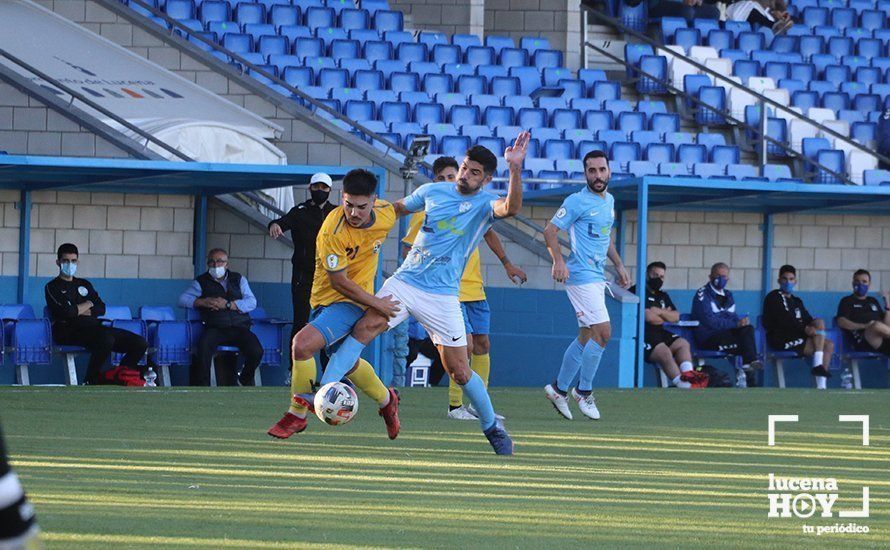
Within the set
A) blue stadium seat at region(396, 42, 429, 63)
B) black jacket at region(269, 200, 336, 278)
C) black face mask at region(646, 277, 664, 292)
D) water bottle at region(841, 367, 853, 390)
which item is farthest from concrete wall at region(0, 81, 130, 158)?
water bottle at region(841, 367, 853, 390)

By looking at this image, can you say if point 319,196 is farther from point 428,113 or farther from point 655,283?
point 428,113

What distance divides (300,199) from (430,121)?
272 cm

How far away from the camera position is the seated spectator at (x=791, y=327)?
1928cm

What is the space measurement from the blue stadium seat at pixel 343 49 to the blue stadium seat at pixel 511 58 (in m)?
2.49

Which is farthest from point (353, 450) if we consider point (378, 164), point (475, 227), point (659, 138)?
point (659, 138)

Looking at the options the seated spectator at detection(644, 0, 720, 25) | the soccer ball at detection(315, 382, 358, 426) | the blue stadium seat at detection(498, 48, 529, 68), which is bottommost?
the soccer ball at detection(315, 382, 358, 426)

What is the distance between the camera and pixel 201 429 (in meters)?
10.5

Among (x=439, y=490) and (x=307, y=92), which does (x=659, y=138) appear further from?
(x=439, y=490)

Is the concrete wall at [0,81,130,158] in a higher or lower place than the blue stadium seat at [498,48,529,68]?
lower

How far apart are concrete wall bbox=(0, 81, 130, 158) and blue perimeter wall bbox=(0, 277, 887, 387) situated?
4.82 feet

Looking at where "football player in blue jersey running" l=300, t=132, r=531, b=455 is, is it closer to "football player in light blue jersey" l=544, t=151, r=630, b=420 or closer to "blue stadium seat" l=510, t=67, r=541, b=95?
"football player in light blue jersey" l=544, t=151, r=630, b=420

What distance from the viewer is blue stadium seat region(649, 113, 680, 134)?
2277cm

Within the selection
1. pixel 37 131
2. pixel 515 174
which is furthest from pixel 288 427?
pixel 37 131

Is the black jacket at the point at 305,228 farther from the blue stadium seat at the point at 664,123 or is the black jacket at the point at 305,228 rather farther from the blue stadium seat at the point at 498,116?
the blue stadium seat at the point at 664,123
